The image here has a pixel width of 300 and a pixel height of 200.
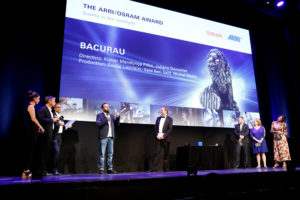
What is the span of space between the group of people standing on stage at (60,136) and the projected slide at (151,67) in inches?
14.5

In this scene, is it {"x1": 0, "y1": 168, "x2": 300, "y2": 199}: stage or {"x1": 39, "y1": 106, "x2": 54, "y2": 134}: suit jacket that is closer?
{"x1": 0, "y1": 168, "x2": 300, "y2": 199}: stage

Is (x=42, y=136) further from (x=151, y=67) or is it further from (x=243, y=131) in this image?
(x=243, y=131)

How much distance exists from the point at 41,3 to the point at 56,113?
242 cm

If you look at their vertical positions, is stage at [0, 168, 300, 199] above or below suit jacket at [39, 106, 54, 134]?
below

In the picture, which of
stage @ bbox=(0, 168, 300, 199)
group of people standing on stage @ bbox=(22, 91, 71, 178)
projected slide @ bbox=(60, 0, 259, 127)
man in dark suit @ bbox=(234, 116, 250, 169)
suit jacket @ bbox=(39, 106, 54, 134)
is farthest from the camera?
man in dark suit @ bbox=(234, 116, 250, 169)

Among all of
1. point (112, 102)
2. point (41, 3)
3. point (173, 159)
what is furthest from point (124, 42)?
point (173, 159)

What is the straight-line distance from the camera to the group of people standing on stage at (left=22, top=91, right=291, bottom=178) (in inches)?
144

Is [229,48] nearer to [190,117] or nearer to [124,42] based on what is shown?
[190,117]

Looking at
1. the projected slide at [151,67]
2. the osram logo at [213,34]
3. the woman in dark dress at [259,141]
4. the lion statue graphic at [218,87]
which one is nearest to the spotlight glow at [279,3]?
the projected slide at [151,67]

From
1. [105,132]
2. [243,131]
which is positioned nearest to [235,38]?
[243,131]

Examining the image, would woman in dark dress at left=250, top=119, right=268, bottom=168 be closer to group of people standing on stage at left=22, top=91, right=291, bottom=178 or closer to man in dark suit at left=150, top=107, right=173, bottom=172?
group of people standing on stage at left=22, top=91, right=291, bottom=178

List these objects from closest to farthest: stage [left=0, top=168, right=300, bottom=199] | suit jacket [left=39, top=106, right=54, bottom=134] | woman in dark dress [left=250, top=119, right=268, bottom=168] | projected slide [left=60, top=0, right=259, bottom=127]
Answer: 1. stage [left=0, top=168, right=300, bottom=199]
2. suit jacket [left=39, top=106, right=54, bottom=134]
3. projected slide [left=60, top=0, right=259, bottom=127]
4. woman in dark dress [left=250, top=119, right=268, bottom=168]

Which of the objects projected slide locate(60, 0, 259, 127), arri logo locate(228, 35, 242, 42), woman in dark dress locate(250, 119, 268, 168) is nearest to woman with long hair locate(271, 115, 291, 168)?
woman in dark dress locate(250, 119, 268, 168)

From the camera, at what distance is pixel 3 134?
4535 millimetres
